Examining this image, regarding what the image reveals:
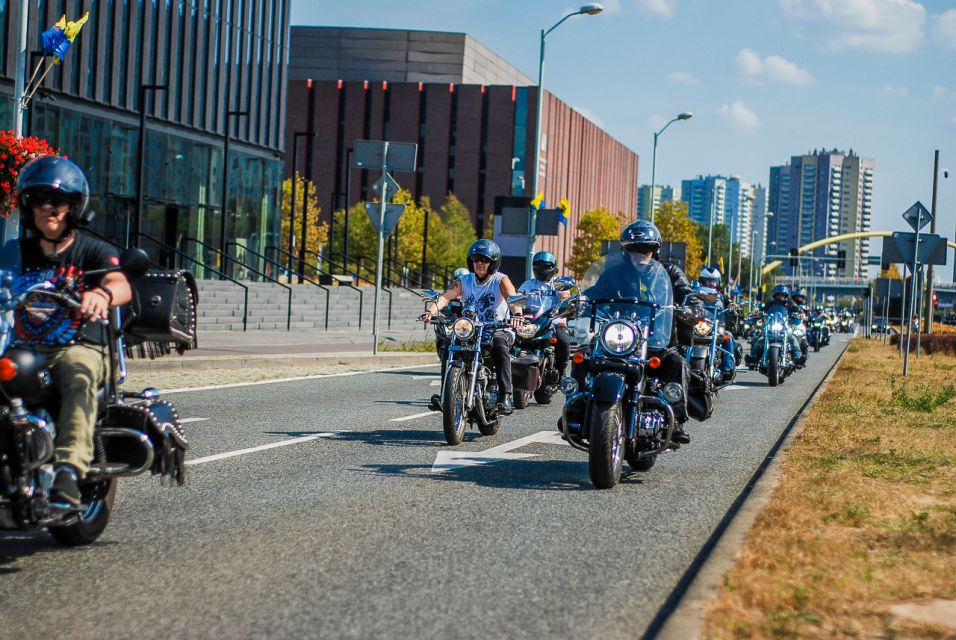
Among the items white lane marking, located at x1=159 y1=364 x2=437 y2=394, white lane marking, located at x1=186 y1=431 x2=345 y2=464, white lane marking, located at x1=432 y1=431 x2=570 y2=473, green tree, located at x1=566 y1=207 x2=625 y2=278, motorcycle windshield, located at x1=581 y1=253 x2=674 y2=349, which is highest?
green tree, located at x1=566 y1=207 x2=625 y2=278

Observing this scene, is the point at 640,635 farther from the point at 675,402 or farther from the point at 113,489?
the point at 675,402

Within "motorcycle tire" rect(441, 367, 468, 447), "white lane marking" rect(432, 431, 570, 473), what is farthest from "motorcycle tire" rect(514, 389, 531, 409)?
"motorcycle tire" rect(441, 367, 468, 447)

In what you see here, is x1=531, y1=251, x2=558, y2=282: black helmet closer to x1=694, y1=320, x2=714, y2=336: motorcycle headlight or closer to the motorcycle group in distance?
the motorcycle group in distance

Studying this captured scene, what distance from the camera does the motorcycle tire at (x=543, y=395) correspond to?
14.0m

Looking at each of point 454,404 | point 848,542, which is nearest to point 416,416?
point 454,404

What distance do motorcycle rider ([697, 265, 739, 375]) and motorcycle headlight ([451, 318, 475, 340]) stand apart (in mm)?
5807

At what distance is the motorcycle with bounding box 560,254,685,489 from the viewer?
25.5 ft

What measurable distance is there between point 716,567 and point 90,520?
281 centimetres

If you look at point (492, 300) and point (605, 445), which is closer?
point (605, 445)

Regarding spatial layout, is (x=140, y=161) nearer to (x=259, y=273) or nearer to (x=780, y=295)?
(x=259, y=273)

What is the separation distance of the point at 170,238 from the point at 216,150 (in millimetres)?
4528

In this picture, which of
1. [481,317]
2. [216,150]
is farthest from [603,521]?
[216,150]

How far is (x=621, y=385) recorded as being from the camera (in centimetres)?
773

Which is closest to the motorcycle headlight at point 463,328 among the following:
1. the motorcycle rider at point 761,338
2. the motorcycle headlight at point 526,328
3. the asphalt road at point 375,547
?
the motorcycle headlight at point 526,328
